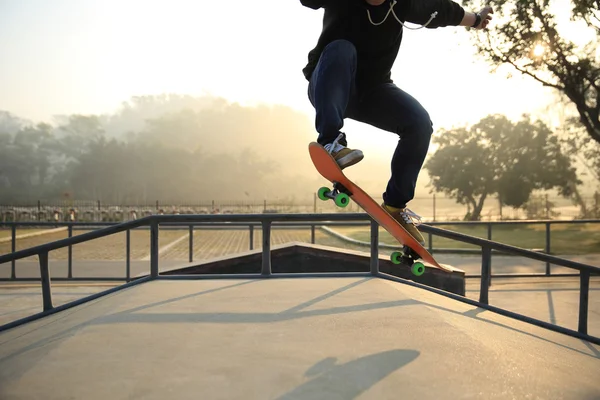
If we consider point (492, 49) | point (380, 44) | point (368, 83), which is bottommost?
point (368, 83)

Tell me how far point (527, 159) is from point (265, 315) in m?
35.0

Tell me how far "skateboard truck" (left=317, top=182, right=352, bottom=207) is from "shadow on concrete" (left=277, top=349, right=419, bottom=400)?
1003 millimetres

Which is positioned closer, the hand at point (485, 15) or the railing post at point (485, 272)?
the hand at point (485, 15)

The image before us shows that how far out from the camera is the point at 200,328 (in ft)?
10.8

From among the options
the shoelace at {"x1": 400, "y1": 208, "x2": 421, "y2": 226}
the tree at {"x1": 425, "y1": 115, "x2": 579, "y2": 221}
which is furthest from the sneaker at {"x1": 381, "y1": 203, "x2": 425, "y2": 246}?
the tree at {"x1": 425, "y1": 115, "x2": 579, "y2": 221}

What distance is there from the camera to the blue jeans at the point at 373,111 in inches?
121

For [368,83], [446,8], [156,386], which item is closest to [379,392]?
[156,386]

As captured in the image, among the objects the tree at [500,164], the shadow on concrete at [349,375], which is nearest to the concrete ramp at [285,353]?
the shadow on concrete at [349,375]

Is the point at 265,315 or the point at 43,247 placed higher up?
the point at 43,247

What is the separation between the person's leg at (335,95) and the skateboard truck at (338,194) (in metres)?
0.29

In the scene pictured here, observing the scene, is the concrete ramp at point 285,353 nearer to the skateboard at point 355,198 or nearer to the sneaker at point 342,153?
the skateboard at point 355,198

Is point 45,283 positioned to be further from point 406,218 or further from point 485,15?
point 485,15

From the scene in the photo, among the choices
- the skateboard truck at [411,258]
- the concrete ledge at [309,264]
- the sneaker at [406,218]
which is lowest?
the concrete ledge at [309,264]

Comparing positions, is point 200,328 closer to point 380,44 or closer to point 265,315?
point 265,315
